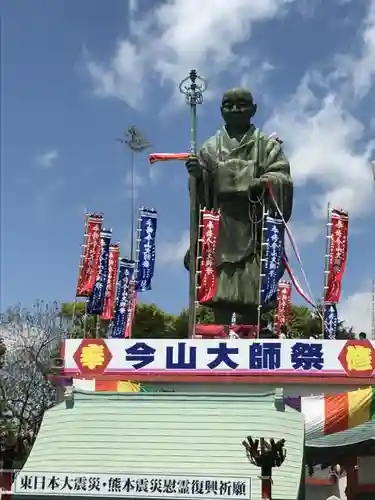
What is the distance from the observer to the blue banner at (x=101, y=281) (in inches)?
760

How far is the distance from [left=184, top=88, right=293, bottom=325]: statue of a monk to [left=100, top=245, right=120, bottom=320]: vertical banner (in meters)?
2.01

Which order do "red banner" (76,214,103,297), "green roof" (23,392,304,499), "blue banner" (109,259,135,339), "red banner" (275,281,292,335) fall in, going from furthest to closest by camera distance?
"red banner" (275,281,292,335) < "blue banner" (109,259,135,339) < "red banner" (76,214,103,297) < "green roof" (23,392,304,499)

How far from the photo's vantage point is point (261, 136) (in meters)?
20.0

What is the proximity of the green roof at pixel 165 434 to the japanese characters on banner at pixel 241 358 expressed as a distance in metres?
3.13

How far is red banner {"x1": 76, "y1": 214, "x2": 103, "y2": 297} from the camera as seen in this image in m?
19.0

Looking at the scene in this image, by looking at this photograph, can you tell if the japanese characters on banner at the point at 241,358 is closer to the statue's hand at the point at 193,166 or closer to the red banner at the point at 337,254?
the red banner at the point at 337,254

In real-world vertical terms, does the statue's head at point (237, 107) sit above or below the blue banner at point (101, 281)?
above

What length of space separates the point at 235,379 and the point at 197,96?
7299mm

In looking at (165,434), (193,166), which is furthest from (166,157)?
(165,434)

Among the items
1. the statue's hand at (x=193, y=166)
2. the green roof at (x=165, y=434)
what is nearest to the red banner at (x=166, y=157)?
the statue's hand at (x=193, y=166)

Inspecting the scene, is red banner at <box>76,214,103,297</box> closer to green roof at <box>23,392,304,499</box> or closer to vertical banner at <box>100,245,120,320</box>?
vertical banner at <box>100,245,120,320</box>

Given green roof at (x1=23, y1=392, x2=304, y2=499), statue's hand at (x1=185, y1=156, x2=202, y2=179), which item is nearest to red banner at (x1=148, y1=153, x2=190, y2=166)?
statue's hand at (x1=185, y1=156, x2=202, y2=179)

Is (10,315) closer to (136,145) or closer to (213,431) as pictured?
(136,145)

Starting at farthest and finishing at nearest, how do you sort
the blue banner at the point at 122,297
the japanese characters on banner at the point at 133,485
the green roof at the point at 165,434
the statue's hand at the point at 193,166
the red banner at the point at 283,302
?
the red banner at the point at 283,302
the blue banner at the point at 122,297
the statue's hand at the point at 193,166
the green roof at the point at 165,434
the japanese characters on banner at the point at 133,485
